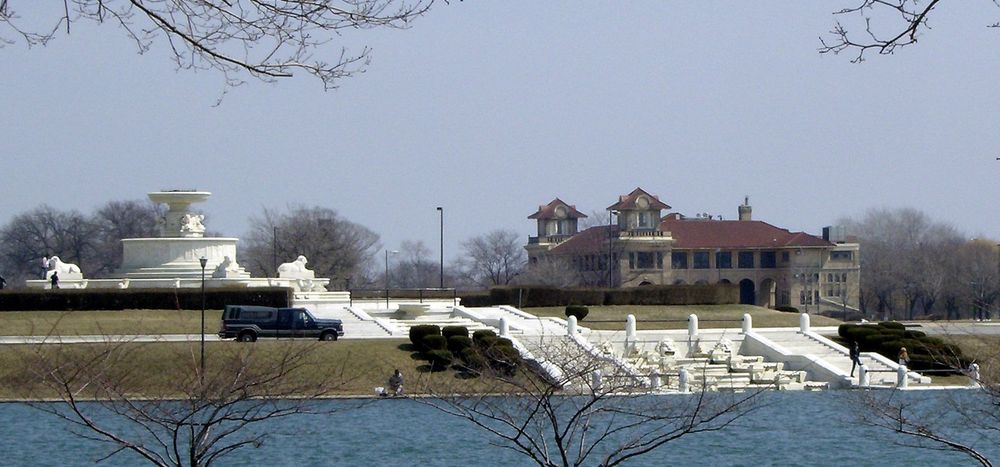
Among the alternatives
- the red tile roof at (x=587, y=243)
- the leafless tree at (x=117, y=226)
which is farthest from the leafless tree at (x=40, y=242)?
the red tile roof at (x=587, y=243)

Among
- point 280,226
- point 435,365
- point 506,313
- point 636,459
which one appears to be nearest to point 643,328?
point 506,313

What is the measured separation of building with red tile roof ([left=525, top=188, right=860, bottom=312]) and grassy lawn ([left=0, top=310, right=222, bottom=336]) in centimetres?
6660

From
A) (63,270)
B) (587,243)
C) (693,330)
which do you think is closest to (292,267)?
(63,270)

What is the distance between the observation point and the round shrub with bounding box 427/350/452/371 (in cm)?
4359

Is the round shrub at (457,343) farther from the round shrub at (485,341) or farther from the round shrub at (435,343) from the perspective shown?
the round shrub at (485,341)

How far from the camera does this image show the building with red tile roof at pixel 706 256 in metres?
120

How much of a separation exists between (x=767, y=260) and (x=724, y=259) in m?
3.23

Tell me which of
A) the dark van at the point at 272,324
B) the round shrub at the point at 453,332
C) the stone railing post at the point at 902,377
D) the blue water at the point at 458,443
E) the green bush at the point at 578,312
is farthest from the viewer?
the green bush at the point at 578,312

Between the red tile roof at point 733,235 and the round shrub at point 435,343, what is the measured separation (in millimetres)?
76319

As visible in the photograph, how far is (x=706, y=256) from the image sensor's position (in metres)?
122

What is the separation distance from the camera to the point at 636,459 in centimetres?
2966

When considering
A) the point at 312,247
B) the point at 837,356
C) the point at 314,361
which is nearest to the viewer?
the point at 314,361

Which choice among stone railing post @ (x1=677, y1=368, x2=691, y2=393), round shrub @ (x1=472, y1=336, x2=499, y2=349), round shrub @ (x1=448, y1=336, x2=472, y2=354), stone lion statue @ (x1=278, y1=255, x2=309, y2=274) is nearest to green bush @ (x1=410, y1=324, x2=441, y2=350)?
round shrub @ (x1=448, y1=336, x2=472, y2=354)

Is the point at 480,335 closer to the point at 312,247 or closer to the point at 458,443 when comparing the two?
the point at 458,443
